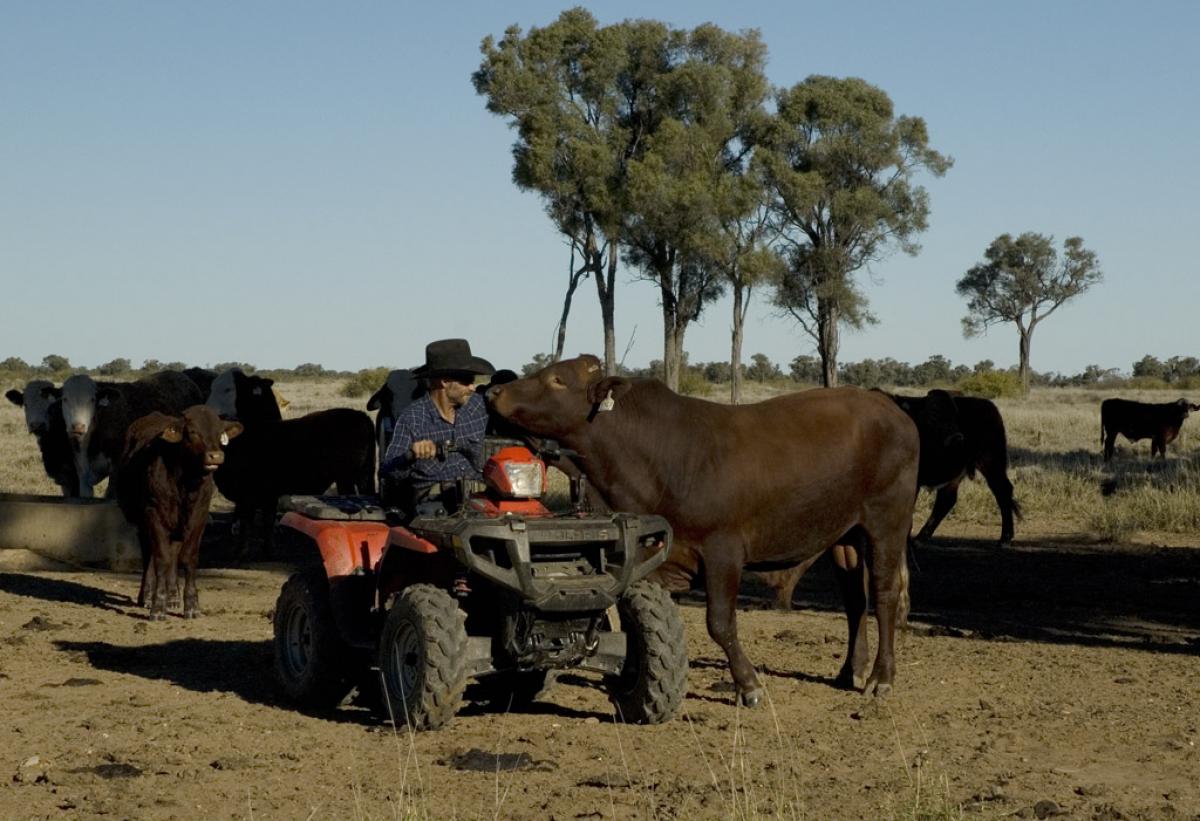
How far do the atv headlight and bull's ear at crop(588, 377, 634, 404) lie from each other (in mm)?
1016

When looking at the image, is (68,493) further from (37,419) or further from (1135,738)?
(1135,738)

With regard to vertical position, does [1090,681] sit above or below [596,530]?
below

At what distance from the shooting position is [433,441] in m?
7.99

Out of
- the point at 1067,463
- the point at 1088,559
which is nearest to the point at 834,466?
the point at 1088,559

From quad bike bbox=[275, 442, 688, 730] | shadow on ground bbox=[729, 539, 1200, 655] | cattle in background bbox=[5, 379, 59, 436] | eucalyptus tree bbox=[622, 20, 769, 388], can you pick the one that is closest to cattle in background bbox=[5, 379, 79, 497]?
cattle in background bbox=[5, 379, 59, 436]

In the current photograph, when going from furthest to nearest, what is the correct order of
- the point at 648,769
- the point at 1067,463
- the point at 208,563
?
the point at 1067,463, the point at 208,563, the point at 648,769

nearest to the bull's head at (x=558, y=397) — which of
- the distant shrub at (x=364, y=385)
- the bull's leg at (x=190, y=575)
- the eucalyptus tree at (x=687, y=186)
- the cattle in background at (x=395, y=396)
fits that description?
the bull's leg at (x=190, y=575)

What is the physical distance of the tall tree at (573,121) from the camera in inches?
1789

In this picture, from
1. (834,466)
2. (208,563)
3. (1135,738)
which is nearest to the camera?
(1135,738)

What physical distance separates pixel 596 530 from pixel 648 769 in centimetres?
111

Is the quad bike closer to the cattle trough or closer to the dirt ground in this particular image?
the dirt ground

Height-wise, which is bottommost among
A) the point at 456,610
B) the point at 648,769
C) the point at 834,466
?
the point at 648,769

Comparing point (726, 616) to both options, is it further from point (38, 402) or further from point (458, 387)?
point (38, 402)

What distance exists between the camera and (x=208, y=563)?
15852 mm
